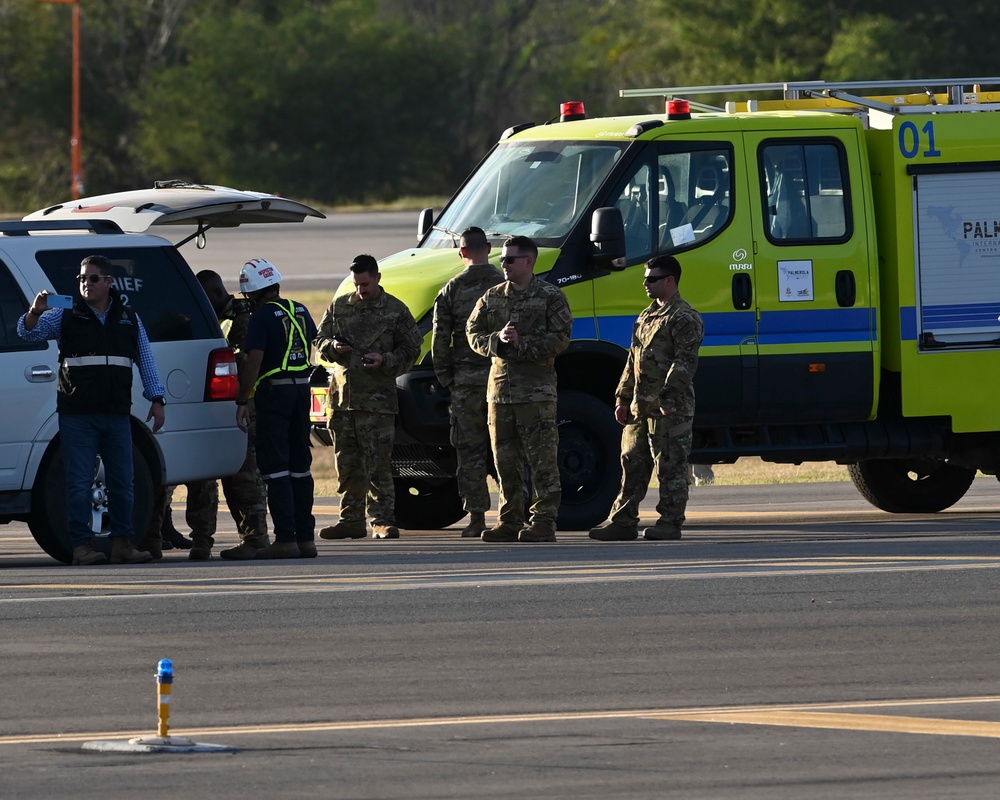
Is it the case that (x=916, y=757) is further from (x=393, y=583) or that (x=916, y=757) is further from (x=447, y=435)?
(x=447, y=435)

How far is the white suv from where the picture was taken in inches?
442

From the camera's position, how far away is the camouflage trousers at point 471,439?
12828 mm

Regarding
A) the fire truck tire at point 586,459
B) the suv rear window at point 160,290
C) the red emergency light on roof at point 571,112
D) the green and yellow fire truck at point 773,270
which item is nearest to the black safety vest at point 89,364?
the suv rear window at point 160,290

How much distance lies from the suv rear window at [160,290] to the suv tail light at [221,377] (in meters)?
0.15

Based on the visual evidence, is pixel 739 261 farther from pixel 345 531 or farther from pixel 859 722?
pixel 859 722

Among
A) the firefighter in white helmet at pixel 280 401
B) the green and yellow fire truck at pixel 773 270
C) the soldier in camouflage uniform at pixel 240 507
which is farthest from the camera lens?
the green and yellow fire truck at pixel 773 270

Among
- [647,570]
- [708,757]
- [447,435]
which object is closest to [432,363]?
[447,435]

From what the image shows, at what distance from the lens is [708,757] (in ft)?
22.1

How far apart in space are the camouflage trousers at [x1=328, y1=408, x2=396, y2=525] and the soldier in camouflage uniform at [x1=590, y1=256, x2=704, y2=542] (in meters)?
1.46

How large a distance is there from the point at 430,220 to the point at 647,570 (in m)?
4.52

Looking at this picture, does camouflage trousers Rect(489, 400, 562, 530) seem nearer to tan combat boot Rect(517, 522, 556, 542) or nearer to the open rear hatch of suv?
tan combat boot Rect(517, 522, 556, 542)

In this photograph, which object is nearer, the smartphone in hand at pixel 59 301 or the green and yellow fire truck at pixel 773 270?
the smartphone in hand at pixel 59 301

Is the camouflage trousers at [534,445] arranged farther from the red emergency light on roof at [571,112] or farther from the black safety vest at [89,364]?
the red emergency light on roof at [571,112]

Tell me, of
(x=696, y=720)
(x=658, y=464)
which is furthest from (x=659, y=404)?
(x=696, y=720)
